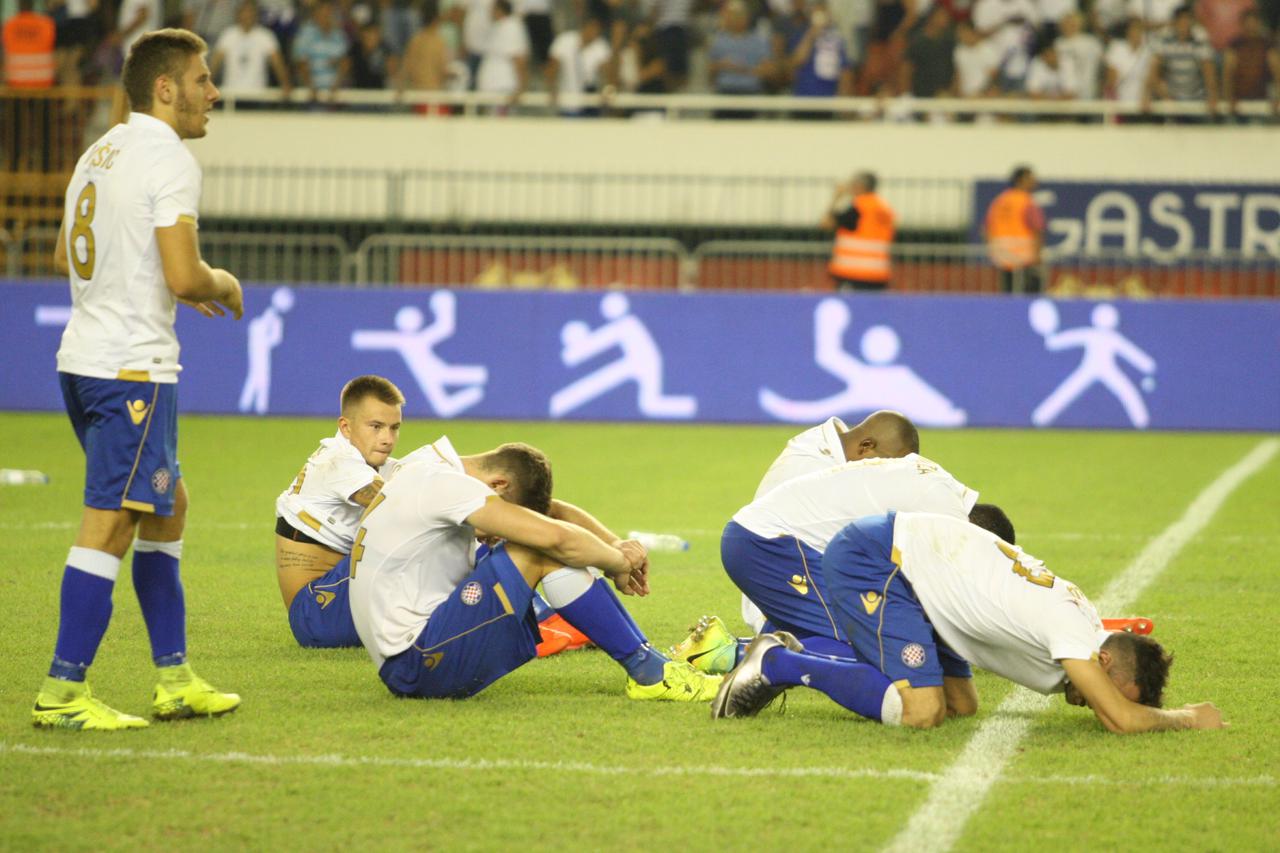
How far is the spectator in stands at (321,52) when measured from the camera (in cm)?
2130


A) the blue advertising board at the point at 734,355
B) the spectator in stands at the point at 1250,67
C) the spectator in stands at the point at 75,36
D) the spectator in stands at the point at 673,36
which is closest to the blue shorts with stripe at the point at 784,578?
the blue advertising board at the point at 734,355

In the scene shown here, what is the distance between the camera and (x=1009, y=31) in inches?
833

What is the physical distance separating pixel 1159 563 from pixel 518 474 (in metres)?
4.66

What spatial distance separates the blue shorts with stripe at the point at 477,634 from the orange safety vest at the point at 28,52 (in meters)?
16.8

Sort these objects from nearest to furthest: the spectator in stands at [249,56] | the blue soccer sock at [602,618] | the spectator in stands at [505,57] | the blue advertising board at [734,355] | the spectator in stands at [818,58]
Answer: the blue soccer sock at [602,618], the blue advertising board at [734,355], the spectator in stands at [818,58], the spectator in stands at [249,56], the spectator in stands at [505,57]

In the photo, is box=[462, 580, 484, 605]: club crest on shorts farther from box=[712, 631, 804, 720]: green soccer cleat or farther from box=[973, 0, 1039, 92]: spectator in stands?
box=[973, 0, 1039, 92]: spectator in stands

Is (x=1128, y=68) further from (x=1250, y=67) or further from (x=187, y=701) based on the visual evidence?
(x=187, y=701)

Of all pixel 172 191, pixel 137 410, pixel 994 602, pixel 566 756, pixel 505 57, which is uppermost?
pixel 505 57

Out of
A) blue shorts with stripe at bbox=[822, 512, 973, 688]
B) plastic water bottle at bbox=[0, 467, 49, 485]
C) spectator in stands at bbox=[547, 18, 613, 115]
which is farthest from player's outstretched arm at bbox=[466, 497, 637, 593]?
spectator in stands at bbox=[547, 18, 613, 115]

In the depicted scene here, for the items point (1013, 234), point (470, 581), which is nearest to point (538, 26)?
point (1013, 234)

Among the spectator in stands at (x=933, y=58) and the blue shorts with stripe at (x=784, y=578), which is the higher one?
the spectator in stands at (x=933, y=58)

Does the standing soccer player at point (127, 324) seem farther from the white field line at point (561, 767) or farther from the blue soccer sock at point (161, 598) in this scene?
the white field line at point (561, 767)

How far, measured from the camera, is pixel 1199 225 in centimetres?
1986

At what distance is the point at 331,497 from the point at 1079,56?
16.2 metres
